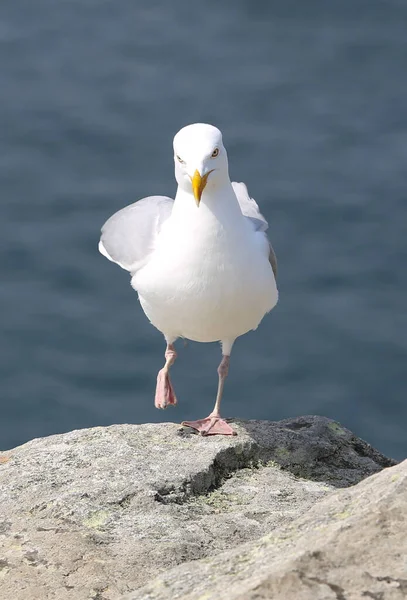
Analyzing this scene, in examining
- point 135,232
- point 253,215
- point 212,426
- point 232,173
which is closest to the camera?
point 212,426

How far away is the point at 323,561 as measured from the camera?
9.05ft

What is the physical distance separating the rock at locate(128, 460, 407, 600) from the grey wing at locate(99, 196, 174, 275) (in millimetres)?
2998

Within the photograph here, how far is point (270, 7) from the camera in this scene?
1316 cm

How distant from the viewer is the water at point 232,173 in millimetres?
9930

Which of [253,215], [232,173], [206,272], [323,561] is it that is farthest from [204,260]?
[232,173]

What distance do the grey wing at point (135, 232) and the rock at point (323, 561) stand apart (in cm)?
300

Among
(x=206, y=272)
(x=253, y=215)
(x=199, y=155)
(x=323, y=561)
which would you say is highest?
(x=253, y=215)

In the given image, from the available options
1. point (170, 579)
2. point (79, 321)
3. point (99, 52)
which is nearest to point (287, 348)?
Answer: point (79, 321)

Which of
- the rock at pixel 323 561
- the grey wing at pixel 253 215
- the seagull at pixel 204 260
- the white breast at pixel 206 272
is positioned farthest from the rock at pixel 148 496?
the grey wing at pixel 253 215

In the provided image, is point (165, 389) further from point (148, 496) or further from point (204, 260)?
point (148, 496)

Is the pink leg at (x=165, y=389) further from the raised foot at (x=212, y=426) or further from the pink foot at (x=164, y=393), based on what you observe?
the raised foot at (x=212, y=426)

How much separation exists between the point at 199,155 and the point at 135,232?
87 centimetres

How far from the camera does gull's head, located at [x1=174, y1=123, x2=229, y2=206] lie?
5.41m

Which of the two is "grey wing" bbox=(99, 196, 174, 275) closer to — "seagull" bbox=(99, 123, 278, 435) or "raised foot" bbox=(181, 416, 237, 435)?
"seagull" bbox=(99, 123, 278, 435)
